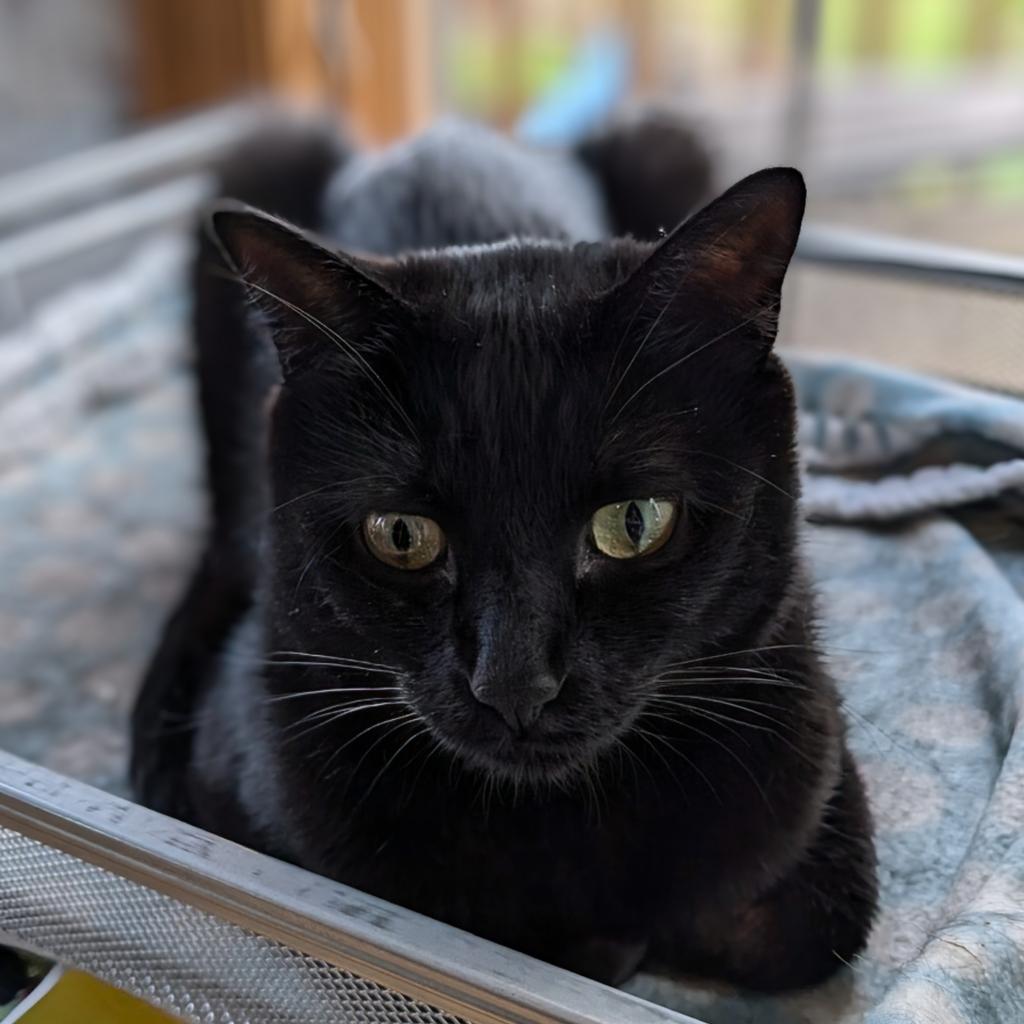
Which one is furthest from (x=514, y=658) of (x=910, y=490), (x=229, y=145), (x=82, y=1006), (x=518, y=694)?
(x=229, y=145)

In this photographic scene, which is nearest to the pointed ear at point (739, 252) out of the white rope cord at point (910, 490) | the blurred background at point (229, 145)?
the white rope cord at point (910, 490)

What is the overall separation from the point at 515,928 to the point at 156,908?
0.21 meters

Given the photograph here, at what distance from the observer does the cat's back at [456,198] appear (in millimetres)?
1145

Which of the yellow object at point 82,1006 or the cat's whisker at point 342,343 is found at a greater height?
the cat's whisker at point 342,343

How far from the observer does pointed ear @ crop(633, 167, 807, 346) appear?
63cm

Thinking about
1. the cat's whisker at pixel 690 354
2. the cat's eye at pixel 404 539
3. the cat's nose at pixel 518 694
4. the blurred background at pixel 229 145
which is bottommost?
the blurred background at pixel 229 145

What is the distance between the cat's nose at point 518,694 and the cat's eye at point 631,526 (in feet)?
0.28

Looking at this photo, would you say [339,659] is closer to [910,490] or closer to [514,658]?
[514,658]

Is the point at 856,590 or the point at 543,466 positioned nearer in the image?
the point at 543,466

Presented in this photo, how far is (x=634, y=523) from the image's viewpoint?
0.67 meters

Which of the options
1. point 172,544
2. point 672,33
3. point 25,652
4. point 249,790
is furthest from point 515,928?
point 672,33

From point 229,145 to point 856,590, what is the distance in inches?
45.7

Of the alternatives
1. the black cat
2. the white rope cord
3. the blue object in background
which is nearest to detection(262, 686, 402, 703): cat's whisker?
the black cat

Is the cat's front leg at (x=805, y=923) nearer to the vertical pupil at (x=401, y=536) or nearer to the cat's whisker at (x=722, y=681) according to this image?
the cat's whisker at (x=722, y=681)
